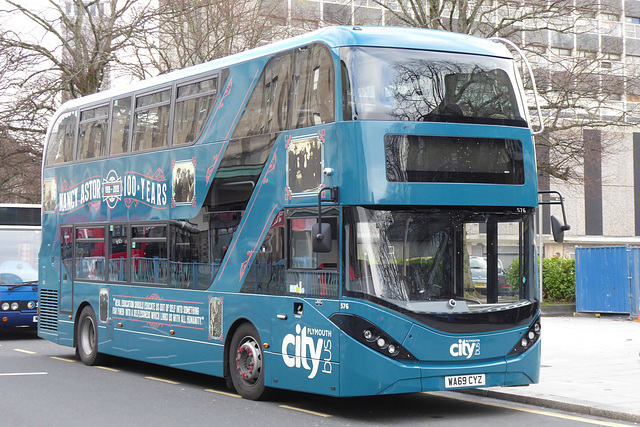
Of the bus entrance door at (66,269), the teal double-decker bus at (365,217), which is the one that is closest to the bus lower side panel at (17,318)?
the bus entrance door at (66,269)

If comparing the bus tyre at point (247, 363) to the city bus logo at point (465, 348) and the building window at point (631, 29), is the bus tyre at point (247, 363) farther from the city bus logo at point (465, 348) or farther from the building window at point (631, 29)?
the building window at point (631, 29)

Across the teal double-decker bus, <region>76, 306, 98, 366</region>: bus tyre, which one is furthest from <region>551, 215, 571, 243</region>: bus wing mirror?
<region>76, 306, 98, 366</region>: bus tyre

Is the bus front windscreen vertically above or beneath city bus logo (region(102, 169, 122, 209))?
beneath

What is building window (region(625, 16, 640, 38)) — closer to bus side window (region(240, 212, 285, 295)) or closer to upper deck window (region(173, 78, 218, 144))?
upper deck window (region(173, 78, 218, 144))

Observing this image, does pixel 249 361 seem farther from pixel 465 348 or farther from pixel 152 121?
pixel 152 121

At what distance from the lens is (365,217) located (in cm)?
991

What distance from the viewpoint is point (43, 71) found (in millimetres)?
27000

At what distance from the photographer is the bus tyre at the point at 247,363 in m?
11.5

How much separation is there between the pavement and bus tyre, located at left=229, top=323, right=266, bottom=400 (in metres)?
2.78

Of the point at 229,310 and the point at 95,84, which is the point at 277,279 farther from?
the point at 95,84

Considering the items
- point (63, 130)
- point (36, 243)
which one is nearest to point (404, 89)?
point (63, 130)

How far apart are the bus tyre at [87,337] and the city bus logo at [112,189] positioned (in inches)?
80.3

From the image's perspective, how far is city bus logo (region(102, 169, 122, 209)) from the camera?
15.2 metres

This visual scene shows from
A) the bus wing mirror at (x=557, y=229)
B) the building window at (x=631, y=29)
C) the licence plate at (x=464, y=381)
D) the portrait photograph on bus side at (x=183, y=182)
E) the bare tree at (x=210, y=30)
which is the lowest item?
the licence plate at (x=464, y=381)
